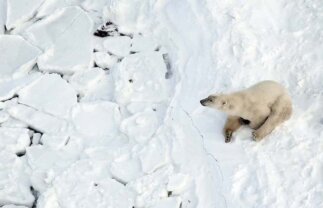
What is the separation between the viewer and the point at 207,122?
451 centimetres

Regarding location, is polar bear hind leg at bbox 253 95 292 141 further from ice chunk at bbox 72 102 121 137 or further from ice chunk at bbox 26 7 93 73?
ice chunk at bbox 26 7 93 73

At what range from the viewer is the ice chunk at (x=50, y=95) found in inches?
187

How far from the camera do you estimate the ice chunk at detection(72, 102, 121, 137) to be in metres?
4.60

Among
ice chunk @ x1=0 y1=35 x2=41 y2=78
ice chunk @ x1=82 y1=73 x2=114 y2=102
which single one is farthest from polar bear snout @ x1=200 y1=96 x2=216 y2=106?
ice chunk @ x1=0 y1=35 x2=41 y2=78

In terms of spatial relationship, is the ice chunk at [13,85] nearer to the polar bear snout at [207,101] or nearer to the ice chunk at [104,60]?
the ice chunk at [104,60]

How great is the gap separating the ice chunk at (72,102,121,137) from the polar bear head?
797mm

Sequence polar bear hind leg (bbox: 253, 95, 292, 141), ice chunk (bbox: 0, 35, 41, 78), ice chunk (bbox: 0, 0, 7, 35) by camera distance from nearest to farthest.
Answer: polar bear hind leg (bbox: 253, 95, 292, 141) < ice chunk (bbox: 0, 35, 41, 78) < ice chunk (bbox: 0, 0, 7, 35)

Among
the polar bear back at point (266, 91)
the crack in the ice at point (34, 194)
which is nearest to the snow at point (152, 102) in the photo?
the crack in the ice at point (34, 194)

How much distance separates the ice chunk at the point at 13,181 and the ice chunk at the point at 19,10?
58.6 inches

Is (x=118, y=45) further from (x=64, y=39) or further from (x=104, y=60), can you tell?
(x=64, y=39)

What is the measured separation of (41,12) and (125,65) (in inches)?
43.5

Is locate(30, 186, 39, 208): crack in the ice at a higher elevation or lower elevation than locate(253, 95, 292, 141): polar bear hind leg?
lower

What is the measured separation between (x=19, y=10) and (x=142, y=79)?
57.5 inches

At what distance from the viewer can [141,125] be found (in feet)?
14.9
